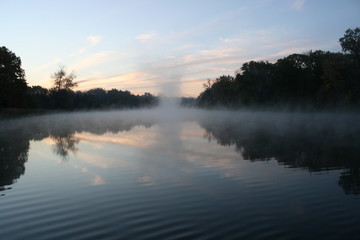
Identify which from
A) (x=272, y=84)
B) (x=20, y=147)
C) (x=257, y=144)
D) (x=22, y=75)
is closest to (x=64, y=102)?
(x=22, y=75)

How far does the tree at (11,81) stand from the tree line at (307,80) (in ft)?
195

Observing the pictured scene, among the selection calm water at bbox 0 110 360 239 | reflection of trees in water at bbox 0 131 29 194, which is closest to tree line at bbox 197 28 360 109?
calm water at bbox 0 110 360 239

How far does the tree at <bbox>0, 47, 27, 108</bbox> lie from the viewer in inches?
2879

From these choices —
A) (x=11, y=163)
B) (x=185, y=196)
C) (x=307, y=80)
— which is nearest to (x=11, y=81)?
(x=11, y=163)

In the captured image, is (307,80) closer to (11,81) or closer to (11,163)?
(11,81)

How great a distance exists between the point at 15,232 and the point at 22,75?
79824 mm

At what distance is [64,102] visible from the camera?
12106cm

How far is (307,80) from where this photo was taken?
77812 mm

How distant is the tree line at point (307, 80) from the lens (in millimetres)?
64188

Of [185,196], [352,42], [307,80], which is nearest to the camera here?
Result: [185,196]

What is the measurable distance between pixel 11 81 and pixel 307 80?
6651 cm

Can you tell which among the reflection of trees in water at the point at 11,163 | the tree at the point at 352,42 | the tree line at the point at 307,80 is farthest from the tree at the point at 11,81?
the tree at the point at 352,42

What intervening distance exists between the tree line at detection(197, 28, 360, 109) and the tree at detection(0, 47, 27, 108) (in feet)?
195

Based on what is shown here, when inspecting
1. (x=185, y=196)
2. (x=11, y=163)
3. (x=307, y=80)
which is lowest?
(x=185, y=196)
